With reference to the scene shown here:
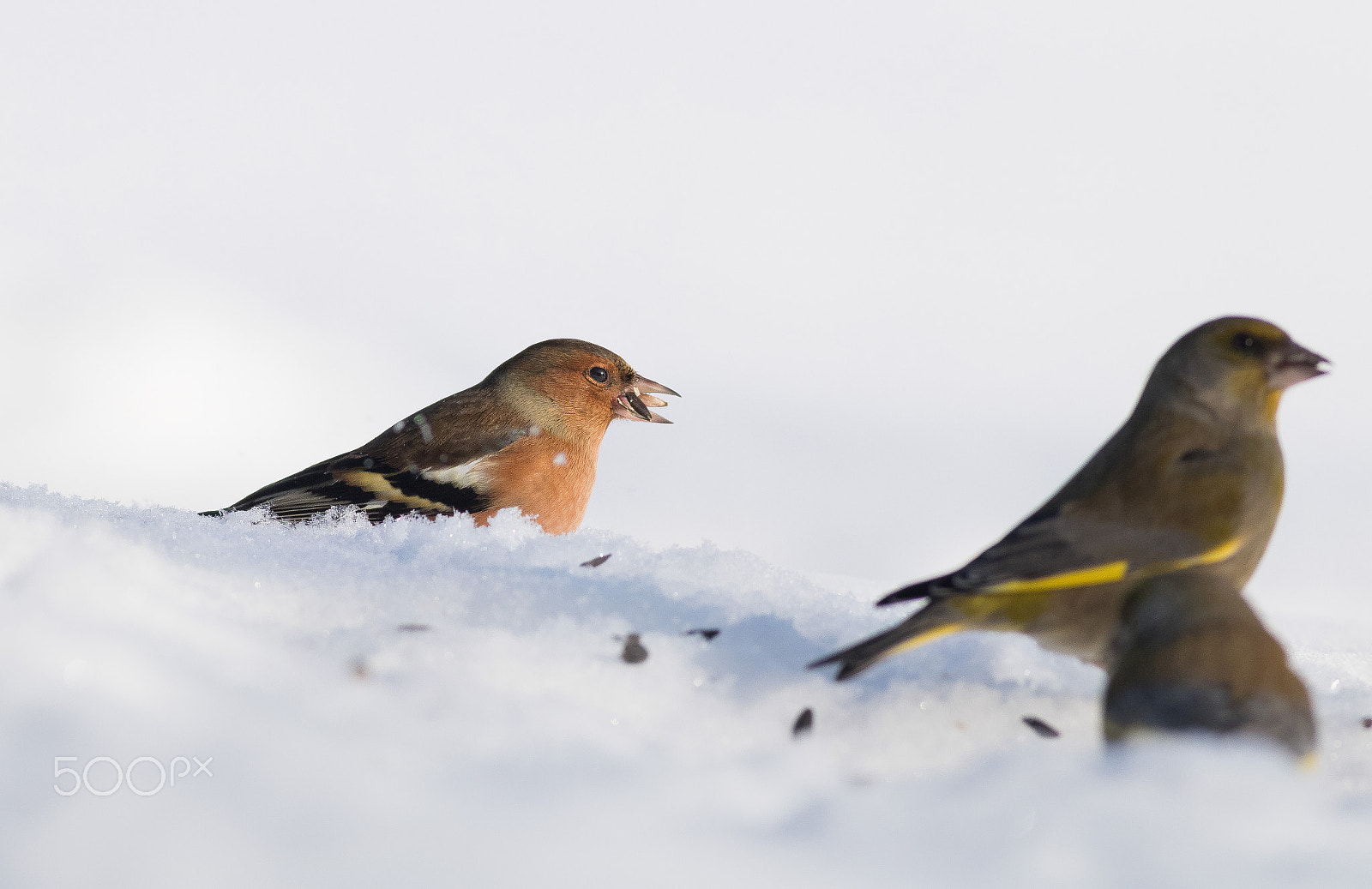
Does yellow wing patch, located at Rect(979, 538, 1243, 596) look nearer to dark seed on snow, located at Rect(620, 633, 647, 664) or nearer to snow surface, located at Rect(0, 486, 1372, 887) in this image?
snow surface, located at Rect(0, 486, 1372, 887)

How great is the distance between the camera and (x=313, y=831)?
2137 millimetres

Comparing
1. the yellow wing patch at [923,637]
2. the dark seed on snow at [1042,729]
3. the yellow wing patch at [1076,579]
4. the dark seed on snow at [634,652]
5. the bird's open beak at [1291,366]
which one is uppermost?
the bird's open beak at [1291,366]

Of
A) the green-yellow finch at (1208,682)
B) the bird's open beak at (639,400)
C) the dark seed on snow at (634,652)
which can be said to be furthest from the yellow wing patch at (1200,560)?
the bird's open beak at (639,400)

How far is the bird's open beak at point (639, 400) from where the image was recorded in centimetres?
604

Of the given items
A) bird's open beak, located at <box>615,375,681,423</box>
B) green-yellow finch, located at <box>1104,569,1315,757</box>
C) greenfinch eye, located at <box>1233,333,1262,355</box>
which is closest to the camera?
green-yellow finch, located at <box>1104,569,1315,757</box>

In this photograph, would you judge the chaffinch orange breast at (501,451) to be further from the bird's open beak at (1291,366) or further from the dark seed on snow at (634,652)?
the bird's open beak at (1291,366)

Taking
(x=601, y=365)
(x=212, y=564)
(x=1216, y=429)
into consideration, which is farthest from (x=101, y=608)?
(x=601, y=365)

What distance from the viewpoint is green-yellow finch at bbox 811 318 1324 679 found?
2.84 metres

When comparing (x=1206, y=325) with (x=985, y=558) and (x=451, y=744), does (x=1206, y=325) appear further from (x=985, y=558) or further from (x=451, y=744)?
(x=451, y=744)

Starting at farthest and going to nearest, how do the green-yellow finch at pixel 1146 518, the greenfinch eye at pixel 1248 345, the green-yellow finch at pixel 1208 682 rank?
the greenfinch eye at pixel 1248 345 < the green-yellow finch at pixel 1146 518 < the green-yellow finch at pixel 1208 682

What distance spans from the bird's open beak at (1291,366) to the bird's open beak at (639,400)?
328cm

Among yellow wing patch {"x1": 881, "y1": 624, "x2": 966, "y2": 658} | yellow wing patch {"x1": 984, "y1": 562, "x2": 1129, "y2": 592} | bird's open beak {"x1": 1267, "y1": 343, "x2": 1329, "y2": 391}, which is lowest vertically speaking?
yellow wing patch {"x1": 881, "y1": 624, "x2": 966, "y2": 658}

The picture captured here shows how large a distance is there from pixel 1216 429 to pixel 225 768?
2626mm

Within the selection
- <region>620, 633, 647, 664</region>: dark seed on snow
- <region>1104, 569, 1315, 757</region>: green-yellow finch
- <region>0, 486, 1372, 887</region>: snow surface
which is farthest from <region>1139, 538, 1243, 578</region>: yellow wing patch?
<region>620, 633, 647, 664</region>: dark seed on snow
